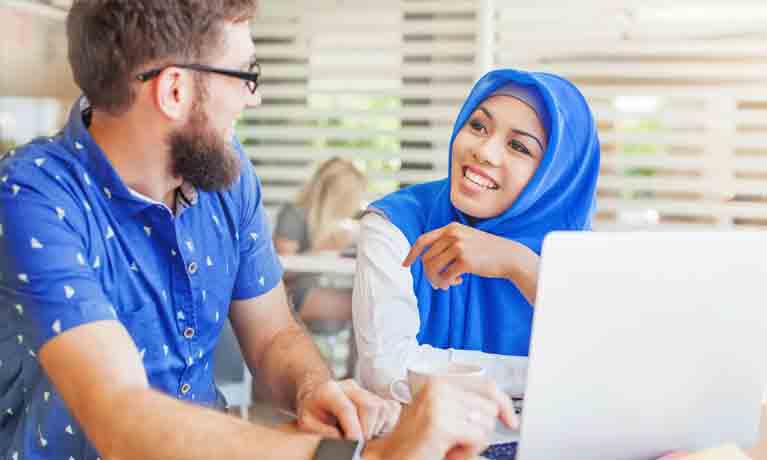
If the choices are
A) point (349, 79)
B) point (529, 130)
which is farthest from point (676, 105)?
point (529, 130)

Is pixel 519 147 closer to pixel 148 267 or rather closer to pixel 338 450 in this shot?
pixel 148 267

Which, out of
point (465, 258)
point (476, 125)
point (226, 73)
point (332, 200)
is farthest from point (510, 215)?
point (332, 200)

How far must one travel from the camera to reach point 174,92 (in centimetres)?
156

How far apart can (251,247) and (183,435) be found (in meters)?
0.67

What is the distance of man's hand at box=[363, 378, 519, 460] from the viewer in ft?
3.41

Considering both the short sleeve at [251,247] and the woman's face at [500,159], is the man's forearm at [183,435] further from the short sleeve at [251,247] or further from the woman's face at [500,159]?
the woman's face at [500,159]

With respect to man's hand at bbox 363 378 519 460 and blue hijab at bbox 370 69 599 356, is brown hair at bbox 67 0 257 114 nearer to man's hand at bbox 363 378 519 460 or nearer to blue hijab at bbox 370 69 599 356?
blue hijab at bbox 370 69 599 356

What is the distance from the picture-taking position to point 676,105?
4445mm

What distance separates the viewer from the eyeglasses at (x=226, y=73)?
60.5 inches

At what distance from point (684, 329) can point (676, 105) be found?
3.51 m

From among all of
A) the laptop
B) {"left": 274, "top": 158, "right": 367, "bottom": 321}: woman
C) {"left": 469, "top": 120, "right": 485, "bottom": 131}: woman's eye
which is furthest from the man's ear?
{"left": 274, "top": 158, "right": 367, "bottom": 321}: woman

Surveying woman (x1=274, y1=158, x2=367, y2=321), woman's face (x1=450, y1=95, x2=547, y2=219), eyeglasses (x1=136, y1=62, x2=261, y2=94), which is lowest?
woman (x1=274, y1=158, x2=367, y2=321)

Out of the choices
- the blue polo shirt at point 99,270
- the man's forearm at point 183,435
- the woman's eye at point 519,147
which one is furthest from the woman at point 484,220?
the man's forearm at point 183,435

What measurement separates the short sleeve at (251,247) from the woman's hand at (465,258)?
29 cm
